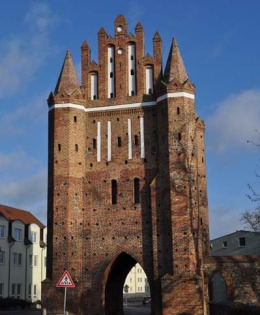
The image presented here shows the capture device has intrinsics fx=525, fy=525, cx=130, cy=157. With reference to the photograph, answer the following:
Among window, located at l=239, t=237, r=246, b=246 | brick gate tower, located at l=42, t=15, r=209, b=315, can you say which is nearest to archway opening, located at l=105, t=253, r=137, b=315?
brick gate tower, located at l=42, t=15, r=209, b=315

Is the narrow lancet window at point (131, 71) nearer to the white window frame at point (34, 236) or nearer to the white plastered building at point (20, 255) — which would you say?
the white plastered building at point (20, 255)

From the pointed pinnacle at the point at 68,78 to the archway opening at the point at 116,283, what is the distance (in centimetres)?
991

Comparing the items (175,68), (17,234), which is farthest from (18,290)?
(175,68)

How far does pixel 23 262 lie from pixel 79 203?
22641 mm

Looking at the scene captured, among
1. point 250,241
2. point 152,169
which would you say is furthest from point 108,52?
point 250,241

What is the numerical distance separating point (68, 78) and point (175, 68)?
20.5 feet

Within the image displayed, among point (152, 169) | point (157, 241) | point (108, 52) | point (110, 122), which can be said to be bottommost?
point (157, 241)

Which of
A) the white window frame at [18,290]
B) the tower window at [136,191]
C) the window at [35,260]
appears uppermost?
the tower window at [136,191]

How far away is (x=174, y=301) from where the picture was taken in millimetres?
25328

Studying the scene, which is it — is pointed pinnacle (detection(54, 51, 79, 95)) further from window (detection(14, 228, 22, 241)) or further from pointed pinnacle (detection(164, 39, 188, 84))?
window (detection(14, 228, 22, 241))

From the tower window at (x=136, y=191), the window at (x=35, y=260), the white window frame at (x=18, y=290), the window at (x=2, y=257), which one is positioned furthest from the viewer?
the window at (x=35, y=260)

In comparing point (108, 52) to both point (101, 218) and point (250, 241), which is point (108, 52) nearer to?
point (101, 218)

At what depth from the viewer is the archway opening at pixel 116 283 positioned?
2906cm

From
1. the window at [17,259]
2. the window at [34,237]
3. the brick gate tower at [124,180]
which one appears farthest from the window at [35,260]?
the brick gate tower at [124,180]
